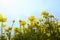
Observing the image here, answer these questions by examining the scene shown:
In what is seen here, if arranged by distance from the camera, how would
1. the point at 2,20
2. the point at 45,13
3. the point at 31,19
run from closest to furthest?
the point at 2,20 < the point at 31,19 < the point at 45,13

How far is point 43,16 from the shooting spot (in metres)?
3.81

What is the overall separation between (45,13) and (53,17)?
18 cm

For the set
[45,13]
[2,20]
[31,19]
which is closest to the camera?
[2,20]

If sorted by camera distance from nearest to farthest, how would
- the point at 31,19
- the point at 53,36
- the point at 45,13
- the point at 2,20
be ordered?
the point at 2,20 → the point at 53,36 → the point at 31,19 → the point at 45,13

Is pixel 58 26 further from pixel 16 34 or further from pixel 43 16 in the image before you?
pixel 16 34

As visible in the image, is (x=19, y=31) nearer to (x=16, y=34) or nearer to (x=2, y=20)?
(x=16, y=34)

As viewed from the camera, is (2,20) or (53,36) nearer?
(2,20)

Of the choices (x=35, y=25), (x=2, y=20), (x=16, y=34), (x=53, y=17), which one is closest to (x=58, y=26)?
(x=53, y=17)

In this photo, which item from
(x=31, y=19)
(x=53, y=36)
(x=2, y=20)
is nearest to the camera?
(x=2, y=20)

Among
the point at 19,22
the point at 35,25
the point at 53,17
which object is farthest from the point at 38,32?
the point at 53,17

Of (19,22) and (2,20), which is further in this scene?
(19,22)

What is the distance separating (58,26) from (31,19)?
51 centimetres

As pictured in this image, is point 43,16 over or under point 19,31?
over

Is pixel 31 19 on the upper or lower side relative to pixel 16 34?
upper
